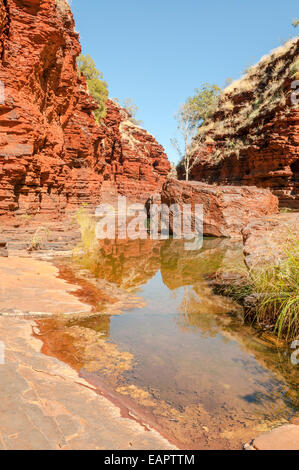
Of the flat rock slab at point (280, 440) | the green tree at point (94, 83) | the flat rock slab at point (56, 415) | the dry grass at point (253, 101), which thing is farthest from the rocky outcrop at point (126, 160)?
the flat rock slab at point (280, 440)

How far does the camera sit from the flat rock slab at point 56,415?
1556mm

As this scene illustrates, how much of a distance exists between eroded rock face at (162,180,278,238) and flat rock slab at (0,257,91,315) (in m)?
7.40

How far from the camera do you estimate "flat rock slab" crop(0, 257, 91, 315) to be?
151 inches

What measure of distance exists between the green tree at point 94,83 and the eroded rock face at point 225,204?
77.3 feet

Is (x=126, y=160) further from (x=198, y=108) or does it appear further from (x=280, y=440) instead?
(x=280, y=440)

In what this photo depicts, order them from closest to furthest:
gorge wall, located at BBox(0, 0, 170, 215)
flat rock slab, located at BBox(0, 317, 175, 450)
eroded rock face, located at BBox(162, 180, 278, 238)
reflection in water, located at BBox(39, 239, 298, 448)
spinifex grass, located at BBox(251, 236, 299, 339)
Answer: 1. flat rock slab, located at BBox(0, 317, 175, 450)
2. reflection in water, located at BBox(39, 239, 298, 448)
3. spinifex grass, located at BBox(251, 236, 299, 339)
4. gorge wall, located at BBox(0, 0, 170, 215)
5. eroded rock face, located at BBox(162, 180, 278, 238)

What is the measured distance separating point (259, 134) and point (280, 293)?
1913 cm

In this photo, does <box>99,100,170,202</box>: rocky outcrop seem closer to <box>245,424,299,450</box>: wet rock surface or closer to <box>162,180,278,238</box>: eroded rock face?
<box>162,180,278,238</box>: eroded rock face

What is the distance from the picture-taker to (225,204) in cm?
1196

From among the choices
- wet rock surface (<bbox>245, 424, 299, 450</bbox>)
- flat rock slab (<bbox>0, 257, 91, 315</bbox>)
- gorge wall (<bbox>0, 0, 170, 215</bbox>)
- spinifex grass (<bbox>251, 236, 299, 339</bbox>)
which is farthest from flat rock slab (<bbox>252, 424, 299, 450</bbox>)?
gorge wall (<bbox>0, 0, 170, 215</bbox>)

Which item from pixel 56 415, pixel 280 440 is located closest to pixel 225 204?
pixel 280 440

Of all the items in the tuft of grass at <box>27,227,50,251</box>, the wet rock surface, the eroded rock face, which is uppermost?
the eroded rock face

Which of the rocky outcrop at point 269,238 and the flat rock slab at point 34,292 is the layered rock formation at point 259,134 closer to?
the rocky outcrop at point 269,238

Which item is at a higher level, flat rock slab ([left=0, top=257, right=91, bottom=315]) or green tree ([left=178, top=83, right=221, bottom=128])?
green tree ([left=178, top=83, right=221, bottom=128])
